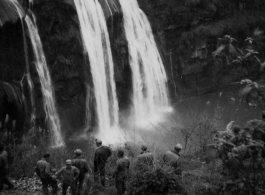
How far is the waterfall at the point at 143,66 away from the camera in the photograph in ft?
57.2

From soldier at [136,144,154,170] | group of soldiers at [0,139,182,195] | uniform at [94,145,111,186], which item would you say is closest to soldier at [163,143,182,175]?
group of soldiers at [0,139,182,195]

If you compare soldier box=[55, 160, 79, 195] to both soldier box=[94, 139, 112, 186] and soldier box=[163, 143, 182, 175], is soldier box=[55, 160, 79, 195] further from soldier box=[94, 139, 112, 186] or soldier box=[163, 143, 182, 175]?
soldier box=[163, 143, 182, 175]

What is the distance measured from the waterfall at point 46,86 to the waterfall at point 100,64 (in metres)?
1.96

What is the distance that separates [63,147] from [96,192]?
19.9ft

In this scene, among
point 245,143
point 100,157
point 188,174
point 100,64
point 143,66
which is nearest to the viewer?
point 245,143

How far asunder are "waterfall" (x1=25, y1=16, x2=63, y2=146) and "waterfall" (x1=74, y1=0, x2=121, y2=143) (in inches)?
77.0

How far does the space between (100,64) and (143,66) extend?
3.11 m

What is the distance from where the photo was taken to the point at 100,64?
1556cm

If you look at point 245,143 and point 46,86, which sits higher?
point 46,86

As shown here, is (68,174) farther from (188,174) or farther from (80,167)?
(188,174)

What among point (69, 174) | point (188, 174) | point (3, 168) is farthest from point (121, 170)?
point (3, 168)

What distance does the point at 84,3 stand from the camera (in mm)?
15055

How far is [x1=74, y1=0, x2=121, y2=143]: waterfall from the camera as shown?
49.2 feet

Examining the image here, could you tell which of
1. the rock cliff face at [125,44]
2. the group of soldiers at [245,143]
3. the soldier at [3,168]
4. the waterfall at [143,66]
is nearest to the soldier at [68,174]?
the soldier at [3,168]
